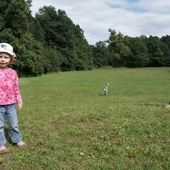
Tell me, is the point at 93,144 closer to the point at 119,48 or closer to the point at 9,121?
the point at 9,121

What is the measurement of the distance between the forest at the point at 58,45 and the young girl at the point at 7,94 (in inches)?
1629

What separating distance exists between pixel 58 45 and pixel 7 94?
7610 cm

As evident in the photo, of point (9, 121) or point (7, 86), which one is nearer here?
point (7, 86)

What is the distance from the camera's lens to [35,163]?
4219 mm

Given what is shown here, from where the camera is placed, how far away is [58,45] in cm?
7950

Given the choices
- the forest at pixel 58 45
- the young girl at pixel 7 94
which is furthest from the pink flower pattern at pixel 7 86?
the forest at pixel 58 45

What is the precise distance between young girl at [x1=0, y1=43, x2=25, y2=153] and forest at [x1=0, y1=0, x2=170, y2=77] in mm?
41373

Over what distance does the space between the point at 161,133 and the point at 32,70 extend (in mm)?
45606

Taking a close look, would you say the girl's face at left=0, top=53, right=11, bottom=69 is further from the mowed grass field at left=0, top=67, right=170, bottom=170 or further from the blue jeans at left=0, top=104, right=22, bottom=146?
the mowed grass field at left=0, top=67, right=170, bottom=170

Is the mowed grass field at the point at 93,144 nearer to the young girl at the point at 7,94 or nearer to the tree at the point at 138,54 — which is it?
the young girl at the point at 7,94

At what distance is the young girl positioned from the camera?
4.72 m

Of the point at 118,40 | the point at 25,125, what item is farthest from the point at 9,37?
the point at 118,40

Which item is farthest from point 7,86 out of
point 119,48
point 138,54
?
point 119,48

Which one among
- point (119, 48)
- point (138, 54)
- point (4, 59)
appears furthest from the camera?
point (119, 48)
